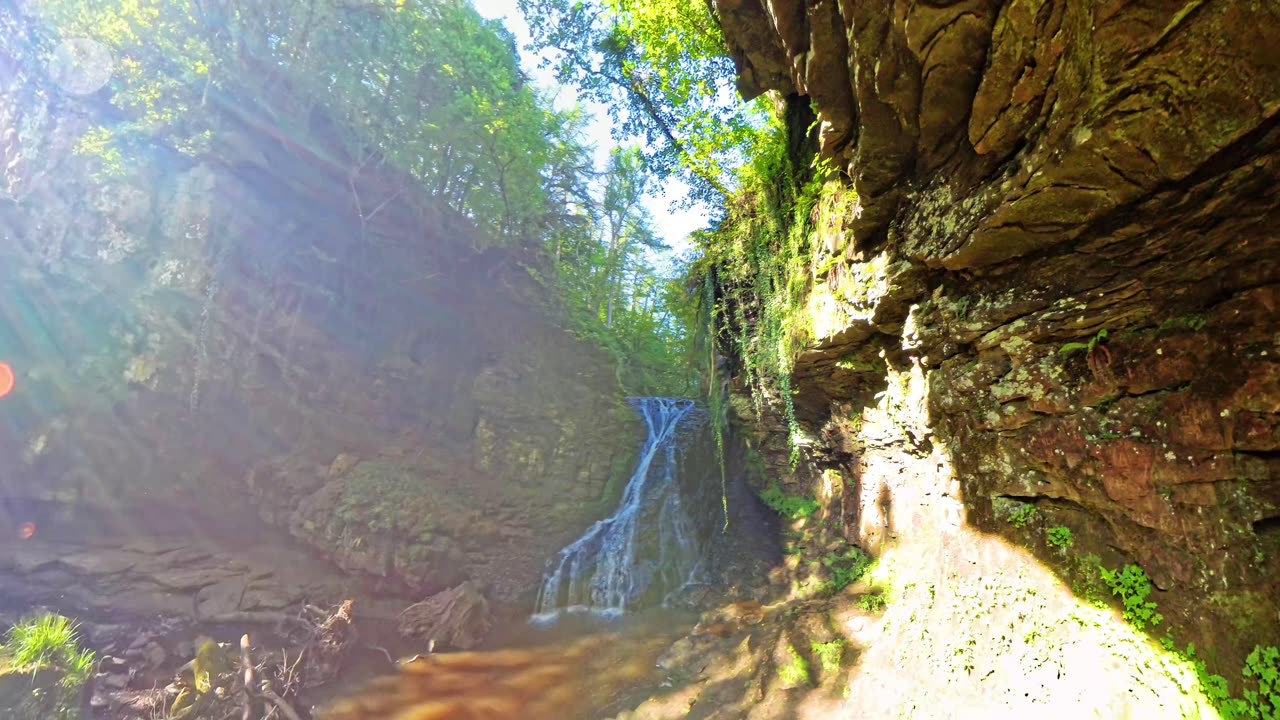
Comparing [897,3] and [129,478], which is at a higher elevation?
[897,3]

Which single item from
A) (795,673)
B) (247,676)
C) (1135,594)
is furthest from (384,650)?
(1135,594)

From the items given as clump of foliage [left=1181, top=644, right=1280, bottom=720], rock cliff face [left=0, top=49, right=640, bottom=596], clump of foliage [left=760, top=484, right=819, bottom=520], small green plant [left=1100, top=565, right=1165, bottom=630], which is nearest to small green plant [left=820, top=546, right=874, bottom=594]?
clump of foliage [left=760, top=484, right=819, bottom=520]

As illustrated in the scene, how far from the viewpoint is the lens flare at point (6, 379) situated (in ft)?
29.7

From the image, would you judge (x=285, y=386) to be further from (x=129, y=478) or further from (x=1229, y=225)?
(x=1229, y=225)

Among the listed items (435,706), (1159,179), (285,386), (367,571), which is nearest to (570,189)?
(285,386)

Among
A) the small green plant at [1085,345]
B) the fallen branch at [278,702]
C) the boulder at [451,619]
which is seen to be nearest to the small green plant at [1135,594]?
the small green plant at [1085,345]

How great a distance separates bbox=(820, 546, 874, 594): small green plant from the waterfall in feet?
→ 10.6

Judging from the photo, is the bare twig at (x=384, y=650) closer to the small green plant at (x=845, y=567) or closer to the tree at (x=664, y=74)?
the small green plant at (x=845, y=567)

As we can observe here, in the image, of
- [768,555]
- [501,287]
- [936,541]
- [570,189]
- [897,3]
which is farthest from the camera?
[570,189]

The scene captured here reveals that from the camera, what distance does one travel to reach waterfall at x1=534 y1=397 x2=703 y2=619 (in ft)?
33.4

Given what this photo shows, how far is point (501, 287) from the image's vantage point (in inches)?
631

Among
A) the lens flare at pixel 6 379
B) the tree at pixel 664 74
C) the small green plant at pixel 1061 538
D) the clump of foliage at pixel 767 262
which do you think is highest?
the tree at pixel 664 74

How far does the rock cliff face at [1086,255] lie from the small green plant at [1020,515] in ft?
0.06

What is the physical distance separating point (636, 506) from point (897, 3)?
436 inches
